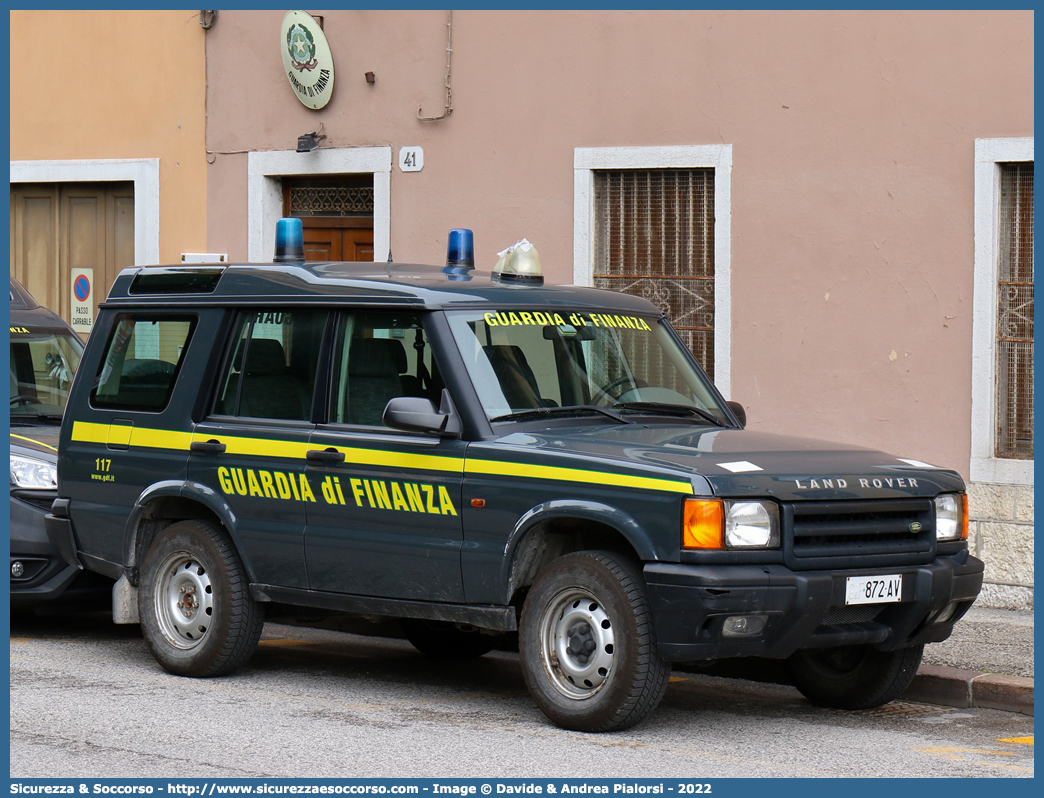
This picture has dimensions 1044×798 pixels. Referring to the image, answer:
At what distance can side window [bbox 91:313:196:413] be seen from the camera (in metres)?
8.12

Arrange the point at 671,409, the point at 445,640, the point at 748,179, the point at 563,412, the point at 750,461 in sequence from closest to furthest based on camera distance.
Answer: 1. the point at 750,461
2. the point at 563,412
3. the point at 671,409
4. the point at 445,640
5. the point at 748,179

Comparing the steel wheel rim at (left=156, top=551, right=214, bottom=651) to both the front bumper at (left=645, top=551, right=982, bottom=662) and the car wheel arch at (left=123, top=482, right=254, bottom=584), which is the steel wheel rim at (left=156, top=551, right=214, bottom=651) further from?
the front bumper at (left=645, top=551, right=982, bottom=662)

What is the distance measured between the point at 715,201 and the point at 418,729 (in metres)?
6.03

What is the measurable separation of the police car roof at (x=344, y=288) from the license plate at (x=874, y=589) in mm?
2003

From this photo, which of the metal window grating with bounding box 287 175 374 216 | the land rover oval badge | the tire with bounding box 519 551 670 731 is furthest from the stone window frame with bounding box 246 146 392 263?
the tire with bounding box 519 551 670 731

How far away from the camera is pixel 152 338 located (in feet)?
27.2

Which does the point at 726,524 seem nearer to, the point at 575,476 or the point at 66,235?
the point at 575,476

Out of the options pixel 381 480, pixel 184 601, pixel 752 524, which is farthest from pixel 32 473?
pixel 752 524

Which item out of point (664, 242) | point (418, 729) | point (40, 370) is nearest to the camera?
point (418, 729)

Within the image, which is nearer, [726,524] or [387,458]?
[726,524]

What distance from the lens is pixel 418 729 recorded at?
6.66 metres

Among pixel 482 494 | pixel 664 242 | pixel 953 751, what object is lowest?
pixel 953 751

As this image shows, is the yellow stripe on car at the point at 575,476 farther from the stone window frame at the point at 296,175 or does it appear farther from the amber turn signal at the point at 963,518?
the stone window frame at the point at 296,175
